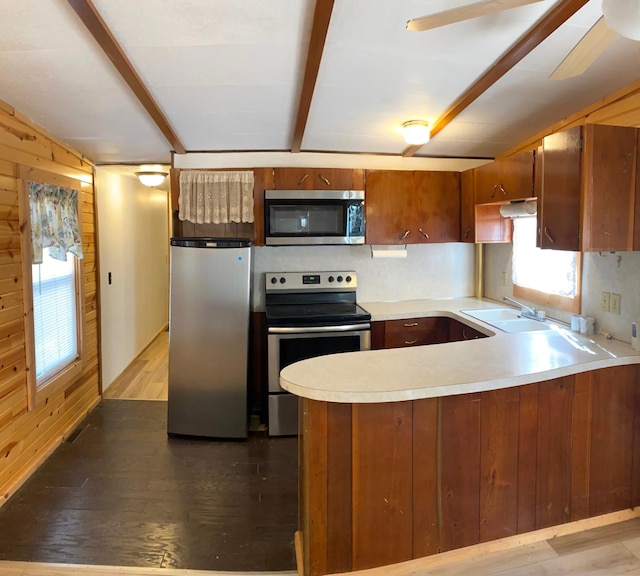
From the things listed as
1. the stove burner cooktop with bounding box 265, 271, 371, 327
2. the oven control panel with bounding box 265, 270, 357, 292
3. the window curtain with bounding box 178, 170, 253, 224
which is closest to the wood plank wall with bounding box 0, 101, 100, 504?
the window curtain with bounding box 178, 170, 253, 224

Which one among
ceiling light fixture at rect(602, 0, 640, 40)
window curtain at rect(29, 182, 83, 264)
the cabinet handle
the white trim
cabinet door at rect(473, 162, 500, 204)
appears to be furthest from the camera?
the white trim

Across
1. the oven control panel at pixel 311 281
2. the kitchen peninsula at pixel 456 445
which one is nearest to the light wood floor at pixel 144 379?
the oven control panel at pixel 311 281

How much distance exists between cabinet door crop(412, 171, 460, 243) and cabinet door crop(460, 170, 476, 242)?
4 centimetres

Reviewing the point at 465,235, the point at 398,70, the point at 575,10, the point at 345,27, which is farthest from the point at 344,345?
the point at 575,10

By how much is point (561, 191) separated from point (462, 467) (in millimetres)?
1402

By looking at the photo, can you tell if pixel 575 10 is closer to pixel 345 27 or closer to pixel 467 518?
pixel 345 27

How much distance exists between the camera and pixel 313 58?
2.17 metres

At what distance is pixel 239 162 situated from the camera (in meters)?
3.60

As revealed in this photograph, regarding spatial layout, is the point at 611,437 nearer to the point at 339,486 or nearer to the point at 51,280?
the point at 339,486

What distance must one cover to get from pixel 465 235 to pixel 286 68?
1946 mm

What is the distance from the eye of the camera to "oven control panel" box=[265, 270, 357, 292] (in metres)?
3.68

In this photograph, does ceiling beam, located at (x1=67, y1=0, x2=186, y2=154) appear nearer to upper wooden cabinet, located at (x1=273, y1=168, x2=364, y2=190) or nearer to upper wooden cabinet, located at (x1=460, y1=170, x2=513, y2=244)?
upper wooden cabinet, located at (x1=273, y1=168, x2=364, y2=190)

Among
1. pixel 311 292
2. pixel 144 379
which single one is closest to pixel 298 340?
pixel 311 292

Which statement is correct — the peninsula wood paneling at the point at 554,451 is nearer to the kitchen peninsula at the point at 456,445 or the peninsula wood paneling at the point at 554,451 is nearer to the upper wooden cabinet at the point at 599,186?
the kitchen peninsula at the point at 456,445
